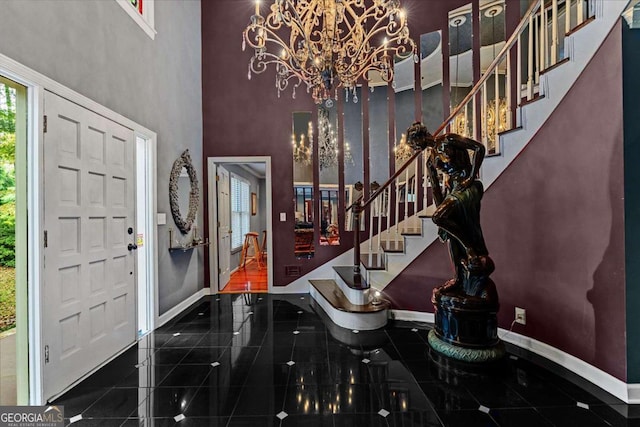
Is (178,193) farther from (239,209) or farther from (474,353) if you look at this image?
(474,353)

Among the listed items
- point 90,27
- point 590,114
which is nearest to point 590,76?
point 590,114

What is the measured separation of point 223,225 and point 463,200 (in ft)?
13.5

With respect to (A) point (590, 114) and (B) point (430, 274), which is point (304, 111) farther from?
(A) point (590, 114)

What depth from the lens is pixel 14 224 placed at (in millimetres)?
2113

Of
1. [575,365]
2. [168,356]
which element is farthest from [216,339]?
[575,365]

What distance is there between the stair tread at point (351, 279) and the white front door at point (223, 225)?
208 cm

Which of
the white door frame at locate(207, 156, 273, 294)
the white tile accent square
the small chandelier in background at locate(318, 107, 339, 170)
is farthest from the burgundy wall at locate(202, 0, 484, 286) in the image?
the white tile accent square

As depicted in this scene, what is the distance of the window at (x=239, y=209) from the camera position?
23.5ft

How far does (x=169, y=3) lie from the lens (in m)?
4.01

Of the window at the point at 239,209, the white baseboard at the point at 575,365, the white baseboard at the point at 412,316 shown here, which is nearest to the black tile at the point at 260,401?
the white baseboard at the point at 412,316

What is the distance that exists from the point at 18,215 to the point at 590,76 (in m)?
4.22

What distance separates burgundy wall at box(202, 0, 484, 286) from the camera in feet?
16.8

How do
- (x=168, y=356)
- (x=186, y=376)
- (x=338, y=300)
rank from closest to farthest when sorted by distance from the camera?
(x=186, y=376) < (x=168, y=356) < (x=338, y=300)

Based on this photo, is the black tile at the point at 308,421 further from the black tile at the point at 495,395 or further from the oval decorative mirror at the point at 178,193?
the oval decorative mirror at the point at 178,193
